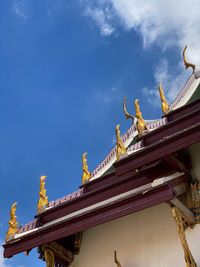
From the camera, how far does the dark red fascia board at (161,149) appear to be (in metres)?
6.33

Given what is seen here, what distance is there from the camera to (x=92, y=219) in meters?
6.91

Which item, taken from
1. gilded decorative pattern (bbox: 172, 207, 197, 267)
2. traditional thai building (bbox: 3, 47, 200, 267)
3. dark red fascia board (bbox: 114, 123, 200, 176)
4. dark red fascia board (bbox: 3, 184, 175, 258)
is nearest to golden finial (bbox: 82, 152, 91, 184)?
traditional thai building (bbox: 3, 47, 200, 267)

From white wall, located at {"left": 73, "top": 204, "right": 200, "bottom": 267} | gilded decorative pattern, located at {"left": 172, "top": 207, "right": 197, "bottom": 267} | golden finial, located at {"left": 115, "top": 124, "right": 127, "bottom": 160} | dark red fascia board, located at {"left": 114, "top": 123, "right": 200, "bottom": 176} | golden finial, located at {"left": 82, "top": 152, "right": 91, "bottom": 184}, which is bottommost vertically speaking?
gilded decorative pattern, located at {"left": 172, "top": 207, "right": 197, "bottom": 267}

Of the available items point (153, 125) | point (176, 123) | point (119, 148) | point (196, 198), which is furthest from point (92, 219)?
point (153, 125)

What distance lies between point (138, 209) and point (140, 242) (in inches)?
40.7

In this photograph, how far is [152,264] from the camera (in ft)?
22.9

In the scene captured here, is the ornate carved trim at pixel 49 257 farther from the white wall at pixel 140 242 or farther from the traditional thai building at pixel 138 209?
the white wall at pixel 140 242

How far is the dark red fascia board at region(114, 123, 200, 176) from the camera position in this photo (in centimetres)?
633

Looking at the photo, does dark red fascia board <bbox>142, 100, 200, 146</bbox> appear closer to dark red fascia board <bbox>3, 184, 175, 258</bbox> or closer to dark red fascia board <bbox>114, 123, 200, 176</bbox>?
dark red fascia board <bbox>114, 123, 200, 176</bbox>

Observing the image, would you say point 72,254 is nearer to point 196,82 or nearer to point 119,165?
point 119,165

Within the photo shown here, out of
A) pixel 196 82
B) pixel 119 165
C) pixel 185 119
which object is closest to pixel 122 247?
pixel 119 165

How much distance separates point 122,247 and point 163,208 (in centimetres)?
85

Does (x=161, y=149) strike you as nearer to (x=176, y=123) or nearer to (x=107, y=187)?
(x=176, y=123)

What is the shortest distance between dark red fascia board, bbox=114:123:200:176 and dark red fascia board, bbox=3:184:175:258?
A: 1.43 ft
